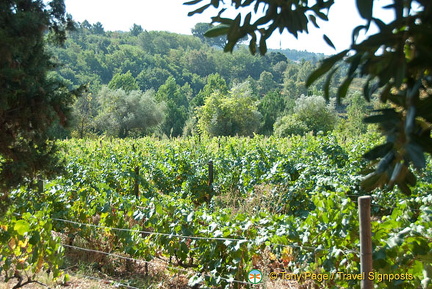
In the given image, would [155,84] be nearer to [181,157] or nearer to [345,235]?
[181,157]

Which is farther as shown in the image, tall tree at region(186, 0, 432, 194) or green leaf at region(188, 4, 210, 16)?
green leaf at region(188, 4, 210, 16)

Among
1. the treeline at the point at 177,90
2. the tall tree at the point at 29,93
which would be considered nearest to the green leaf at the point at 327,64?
the tall tree at the point at 29,93

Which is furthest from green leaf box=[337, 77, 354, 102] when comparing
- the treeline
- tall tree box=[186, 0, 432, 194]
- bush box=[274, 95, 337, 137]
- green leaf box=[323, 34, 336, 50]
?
bush box=[274, 95, 337, 137]

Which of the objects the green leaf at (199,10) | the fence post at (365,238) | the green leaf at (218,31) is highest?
the green leaf at (199,10)

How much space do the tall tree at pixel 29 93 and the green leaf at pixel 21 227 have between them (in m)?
0.86

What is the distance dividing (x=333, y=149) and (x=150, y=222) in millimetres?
5862

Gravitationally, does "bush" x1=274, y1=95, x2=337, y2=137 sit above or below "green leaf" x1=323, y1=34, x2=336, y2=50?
below

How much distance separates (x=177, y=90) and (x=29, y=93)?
2846 inches

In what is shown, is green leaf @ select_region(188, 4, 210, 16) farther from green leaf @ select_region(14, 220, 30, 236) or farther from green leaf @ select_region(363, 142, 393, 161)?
green leaf @ select_region(14, 220, 30, 236)

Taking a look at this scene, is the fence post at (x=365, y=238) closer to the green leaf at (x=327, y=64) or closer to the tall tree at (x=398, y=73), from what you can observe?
the tall tree at (x=398, y=73)

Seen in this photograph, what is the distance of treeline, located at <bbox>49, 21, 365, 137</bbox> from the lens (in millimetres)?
43750

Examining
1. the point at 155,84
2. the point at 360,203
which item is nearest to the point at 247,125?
the point at 360,203

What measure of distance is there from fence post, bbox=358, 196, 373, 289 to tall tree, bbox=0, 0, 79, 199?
6.81ft

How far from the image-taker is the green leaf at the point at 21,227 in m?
4.02
